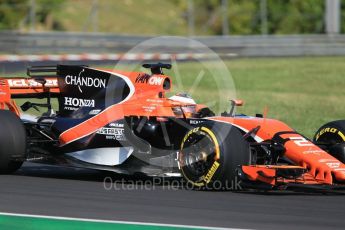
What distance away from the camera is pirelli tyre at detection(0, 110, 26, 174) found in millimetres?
10773

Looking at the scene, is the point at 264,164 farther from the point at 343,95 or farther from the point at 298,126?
the point at 343,95

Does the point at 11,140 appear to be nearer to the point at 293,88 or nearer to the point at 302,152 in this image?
the point at 302,152

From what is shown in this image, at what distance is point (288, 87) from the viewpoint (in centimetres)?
2609

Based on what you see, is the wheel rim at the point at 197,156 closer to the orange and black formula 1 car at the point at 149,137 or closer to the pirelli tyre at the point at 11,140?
the orange and black formula 1 car at the point at 149,137

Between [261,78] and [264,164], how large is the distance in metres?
17.7

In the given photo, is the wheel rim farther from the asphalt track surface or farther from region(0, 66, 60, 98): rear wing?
region(0, 66, 60, 98): rear wing

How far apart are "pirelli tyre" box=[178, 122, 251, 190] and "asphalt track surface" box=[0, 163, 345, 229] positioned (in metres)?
0.15

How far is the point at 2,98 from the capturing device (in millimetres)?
11898

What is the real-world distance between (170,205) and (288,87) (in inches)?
696

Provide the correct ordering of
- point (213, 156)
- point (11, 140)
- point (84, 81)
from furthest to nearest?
1. point (84, 81)
2. point (11, 140)
3. point (213, 156)

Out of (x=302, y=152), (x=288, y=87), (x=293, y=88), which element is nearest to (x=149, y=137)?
(x=302, y=152)

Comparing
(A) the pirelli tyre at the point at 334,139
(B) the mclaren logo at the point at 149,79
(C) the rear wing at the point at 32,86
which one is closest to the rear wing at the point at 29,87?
(C) the rear wing at the point at 32,86

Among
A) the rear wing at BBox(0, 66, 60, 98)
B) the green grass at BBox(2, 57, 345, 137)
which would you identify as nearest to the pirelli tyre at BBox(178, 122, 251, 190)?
the rear wing at BBox(0, 66, 60, 98)

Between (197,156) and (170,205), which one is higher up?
(197,156)
